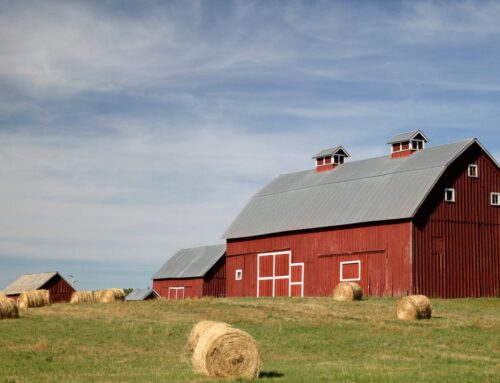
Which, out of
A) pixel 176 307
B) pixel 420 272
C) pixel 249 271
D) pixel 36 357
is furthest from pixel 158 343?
pixel 249 271

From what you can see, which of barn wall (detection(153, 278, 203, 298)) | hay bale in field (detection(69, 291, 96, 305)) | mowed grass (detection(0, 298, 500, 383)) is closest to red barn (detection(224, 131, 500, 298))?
mowed grass (detection(0, 298, 500, 383))

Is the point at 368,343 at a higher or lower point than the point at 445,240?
lower

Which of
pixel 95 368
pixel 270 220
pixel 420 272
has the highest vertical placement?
pixel 270 220

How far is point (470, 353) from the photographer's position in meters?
26.0

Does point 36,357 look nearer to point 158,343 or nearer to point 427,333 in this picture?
point 158,343

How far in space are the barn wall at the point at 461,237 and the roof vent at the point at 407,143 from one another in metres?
4.34

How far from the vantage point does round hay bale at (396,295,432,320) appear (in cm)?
3606

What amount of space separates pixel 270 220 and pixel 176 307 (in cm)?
1913

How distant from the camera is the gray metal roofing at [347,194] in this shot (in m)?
50.1

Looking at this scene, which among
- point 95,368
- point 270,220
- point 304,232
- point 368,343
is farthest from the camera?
point 270,220

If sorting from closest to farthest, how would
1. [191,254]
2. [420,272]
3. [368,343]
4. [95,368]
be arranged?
[95,368], [368,343], [420,272], [191,254]

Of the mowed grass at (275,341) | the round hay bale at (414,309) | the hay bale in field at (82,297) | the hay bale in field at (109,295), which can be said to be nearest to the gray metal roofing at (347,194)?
the mowed grass at (275,341)

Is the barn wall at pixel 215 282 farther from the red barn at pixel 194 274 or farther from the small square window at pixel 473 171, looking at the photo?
the small square window at pixel 473 171

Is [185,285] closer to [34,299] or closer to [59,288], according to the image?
[59,288]
